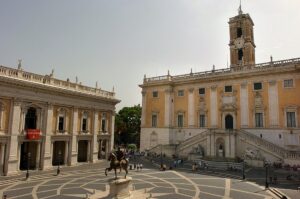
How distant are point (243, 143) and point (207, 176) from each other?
9650 mm

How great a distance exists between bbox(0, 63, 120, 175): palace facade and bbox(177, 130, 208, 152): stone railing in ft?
38.2

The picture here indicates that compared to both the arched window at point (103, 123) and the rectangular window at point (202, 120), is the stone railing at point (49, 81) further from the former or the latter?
the rectangular window at point (202, 120)

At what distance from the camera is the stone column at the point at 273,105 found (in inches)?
1282

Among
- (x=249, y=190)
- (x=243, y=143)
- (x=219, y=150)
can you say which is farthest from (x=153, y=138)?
(x=249, y=190)

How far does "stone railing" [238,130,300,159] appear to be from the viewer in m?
28.2

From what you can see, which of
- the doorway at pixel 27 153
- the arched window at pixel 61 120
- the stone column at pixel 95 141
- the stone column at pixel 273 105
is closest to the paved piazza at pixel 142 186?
the doorway at pixel 27 153

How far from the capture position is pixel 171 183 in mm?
22047

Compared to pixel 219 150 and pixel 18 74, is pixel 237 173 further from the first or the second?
pixel 18 74

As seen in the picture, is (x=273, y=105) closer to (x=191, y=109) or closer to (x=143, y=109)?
(x=191, y=109)

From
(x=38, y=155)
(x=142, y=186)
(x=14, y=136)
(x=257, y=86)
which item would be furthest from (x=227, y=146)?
(x=14, y=136)

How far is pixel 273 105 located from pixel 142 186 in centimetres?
2259

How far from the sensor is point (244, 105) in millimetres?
35312

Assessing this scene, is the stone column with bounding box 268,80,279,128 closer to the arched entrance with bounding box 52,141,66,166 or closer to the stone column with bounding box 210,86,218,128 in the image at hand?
the stone column with bounding box 210,86,218,128

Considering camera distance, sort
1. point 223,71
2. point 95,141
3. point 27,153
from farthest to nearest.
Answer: point 223,71 → point 95,141 → point 27,153
